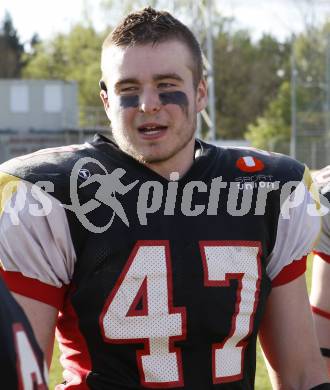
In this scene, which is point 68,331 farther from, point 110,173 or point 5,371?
point 5,371

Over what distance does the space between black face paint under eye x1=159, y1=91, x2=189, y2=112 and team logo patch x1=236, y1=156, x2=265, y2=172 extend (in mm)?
308

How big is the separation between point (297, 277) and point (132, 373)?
620 mm

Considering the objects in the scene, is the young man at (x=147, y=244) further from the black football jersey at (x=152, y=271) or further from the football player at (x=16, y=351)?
the football player at (x=16, y=351)

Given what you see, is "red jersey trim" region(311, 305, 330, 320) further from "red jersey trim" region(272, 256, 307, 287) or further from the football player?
the football player

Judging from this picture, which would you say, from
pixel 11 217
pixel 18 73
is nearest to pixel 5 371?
pixel 11 217

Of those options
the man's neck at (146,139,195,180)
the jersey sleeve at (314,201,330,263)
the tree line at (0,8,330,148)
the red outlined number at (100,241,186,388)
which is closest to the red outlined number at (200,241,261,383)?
the red outlined number at (100,241,186,388)

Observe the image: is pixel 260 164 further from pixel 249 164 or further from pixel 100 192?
pixel 100 192

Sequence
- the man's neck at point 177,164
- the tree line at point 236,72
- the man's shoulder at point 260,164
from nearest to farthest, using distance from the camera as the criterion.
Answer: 1. the man's neck at point 177,164
2. the man's shoulder at point 260,164
3. the tree line at point 236,72

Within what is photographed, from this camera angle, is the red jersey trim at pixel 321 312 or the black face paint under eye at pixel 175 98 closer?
the black face paint under eye at pixel 175 98

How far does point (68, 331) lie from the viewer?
241cm

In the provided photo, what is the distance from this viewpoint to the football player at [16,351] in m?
1.23

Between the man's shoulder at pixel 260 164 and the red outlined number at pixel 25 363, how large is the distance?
1.39 metres

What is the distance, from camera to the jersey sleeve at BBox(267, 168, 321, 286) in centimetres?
256

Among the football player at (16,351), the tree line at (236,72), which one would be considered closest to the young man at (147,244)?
the football player at (16,351)
